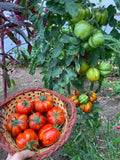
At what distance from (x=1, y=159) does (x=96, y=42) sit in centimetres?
113

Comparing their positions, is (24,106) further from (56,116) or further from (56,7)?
(56,7)

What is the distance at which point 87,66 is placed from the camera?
2.98ft

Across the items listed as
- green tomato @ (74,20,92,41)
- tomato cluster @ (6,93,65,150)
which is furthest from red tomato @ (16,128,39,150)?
green tomato @ (74,20,92,41)

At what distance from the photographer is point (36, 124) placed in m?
0.94

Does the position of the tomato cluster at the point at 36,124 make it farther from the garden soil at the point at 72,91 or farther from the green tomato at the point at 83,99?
Answer: the garden soil at the point at 72,91

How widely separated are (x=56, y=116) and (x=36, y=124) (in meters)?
0.13

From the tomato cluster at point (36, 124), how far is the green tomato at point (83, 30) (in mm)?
466

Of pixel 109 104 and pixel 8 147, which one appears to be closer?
pixel 8 147

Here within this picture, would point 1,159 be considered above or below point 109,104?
below

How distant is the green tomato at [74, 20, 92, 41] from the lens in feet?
2.34

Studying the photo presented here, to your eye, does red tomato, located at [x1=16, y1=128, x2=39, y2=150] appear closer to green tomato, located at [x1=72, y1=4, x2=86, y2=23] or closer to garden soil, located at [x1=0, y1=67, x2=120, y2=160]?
garden soil, located at [x1=0, y1=67, x2=120, y2=160]

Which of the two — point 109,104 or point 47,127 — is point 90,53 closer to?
point 47,127

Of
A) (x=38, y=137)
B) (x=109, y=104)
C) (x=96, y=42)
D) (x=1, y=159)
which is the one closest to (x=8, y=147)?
(x=38, y=137)

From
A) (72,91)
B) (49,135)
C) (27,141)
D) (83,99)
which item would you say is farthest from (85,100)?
(72,91)
